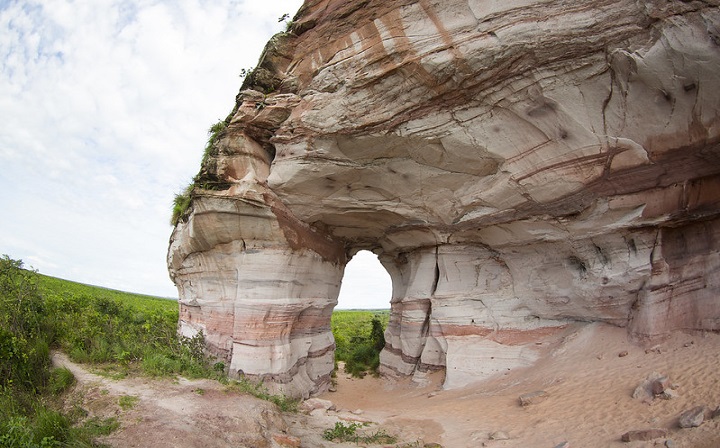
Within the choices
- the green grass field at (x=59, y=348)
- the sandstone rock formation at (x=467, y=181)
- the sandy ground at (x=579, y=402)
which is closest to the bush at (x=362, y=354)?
the sandstone rock formation at (x=467, y=181)

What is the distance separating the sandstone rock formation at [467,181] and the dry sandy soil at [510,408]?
69 cm

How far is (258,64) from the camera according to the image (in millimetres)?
11141

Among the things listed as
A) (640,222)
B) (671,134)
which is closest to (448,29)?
(671,134)

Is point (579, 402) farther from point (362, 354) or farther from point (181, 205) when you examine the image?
point (181, 205)

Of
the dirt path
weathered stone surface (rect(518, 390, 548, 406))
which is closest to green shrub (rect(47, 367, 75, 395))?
the dirt path

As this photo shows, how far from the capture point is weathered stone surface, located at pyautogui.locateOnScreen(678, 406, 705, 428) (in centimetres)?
514

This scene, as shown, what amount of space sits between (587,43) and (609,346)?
6.11 meters

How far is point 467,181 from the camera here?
934 cm

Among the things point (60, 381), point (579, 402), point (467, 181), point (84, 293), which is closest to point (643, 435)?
point (579, 402)

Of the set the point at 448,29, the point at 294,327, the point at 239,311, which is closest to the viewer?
the point at 448,29

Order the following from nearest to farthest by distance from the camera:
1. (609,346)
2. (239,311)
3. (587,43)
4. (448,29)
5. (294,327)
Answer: (587,43) < (448,29) < (609,346) < (239,311) < (294,327)

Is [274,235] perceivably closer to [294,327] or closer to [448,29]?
[294,327]

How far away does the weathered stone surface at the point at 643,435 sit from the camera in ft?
17.0

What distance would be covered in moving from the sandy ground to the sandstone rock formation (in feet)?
1.79
